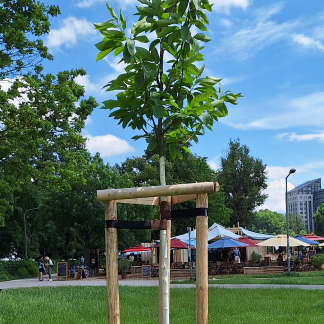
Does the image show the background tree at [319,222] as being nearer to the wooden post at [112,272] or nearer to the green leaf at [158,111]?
the wooden post at [112,272]

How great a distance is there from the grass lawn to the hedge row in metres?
22.1

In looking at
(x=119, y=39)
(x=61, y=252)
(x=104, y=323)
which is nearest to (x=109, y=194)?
(x=119, y=39)

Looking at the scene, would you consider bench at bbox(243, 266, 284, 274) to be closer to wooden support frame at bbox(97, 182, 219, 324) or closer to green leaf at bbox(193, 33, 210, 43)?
wooden support frame at bbox(97, 182, 219, 324)

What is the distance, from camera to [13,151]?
19891mm

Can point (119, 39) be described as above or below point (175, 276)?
above

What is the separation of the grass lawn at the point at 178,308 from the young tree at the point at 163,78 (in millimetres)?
6763

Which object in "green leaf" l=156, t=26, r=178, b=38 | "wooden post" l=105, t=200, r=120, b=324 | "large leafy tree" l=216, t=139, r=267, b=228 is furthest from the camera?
"large leafy tree" l=216, t=139, r=267, b=228

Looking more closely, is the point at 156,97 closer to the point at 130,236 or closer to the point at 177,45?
the point at 177,45

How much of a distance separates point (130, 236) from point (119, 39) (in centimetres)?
3772

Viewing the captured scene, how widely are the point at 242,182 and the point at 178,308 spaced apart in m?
58.0

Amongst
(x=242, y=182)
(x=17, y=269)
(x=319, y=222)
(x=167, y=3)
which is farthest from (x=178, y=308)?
(x=319, y=222)

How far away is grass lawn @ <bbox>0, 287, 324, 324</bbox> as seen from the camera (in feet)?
37.7

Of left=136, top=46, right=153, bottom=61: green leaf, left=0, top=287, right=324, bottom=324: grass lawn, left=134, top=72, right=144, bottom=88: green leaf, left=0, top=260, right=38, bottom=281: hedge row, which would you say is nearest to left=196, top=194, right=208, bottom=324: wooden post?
left=134, top=72, right=144, bottom=88: green leaf

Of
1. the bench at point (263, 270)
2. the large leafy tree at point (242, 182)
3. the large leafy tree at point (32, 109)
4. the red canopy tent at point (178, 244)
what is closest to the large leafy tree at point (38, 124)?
the large leafy tree at point (32, 109)
